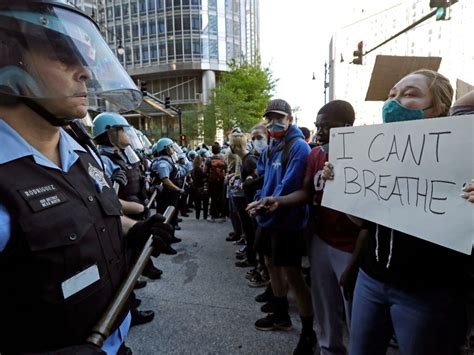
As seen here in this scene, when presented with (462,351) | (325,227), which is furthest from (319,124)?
(462,351)

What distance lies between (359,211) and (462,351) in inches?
28.2

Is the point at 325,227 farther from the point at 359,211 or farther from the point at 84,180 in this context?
the point at 84,180

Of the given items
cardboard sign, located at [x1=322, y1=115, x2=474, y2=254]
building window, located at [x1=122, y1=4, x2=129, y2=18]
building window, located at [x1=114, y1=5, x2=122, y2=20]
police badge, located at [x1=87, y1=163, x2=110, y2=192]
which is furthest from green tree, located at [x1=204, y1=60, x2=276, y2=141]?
building window, located at [x1=114, y1=5, x2=122, y2=20]

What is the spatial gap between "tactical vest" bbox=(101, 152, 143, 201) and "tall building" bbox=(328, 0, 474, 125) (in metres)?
2.73

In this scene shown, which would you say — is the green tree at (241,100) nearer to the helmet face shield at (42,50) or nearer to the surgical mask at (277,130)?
the surgical mask at (277,130)

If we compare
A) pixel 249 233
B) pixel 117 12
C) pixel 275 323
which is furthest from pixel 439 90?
pixel 117 12

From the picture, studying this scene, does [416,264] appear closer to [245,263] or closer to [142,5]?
[245,263]

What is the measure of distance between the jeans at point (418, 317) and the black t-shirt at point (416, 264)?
0.03 m

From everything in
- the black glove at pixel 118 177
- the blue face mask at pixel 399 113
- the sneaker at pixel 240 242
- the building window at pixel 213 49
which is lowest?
the sneaker at pixel 240 242

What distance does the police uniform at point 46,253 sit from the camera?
0.99m

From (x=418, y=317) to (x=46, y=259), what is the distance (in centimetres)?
147

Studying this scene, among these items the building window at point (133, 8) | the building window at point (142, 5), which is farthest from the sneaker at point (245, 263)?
the building window at point (133, 8)

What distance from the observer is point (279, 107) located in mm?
2828

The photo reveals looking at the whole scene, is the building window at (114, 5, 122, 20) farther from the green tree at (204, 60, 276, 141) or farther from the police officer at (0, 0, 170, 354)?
the police officer at (0, 0, 170, 354)
